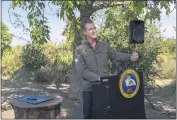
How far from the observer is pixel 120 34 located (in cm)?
951

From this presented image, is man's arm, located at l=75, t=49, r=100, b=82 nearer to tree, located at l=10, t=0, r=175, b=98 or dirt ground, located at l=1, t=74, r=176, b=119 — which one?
tree, located at l=10, t=0, r=175, b=98

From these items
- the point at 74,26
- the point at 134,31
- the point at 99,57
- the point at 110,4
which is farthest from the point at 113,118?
the point at 110,4

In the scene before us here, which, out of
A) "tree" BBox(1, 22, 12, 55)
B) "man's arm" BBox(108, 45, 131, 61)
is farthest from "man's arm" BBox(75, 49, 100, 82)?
"tree" BBox(1, 22, 12, 55)

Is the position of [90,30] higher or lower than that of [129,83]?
higher

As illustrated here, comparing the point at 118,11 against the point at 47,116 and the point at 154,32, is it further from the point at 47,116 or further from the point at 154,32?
the point at 154,32

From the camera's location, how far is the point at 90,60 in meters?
4.10

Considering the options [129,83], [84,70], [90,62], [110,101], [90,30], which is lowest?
[110,101]

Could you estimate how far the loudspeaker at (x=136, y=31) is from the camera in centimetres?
418

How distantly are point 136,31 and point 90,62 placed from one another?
0.73 meters

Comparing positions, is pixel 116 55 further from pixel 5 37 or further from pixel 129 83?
pixel 5 37

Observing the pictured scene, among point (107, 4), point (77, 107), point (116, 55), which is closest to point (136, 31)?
point (116, 55)

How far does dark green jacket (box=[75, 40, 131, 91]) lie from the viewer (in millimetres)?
4043

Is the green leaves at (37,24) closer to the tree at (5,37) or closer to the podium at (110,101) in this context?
the podium at (110,101)

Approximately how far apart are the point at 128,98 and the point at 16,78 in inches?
354
